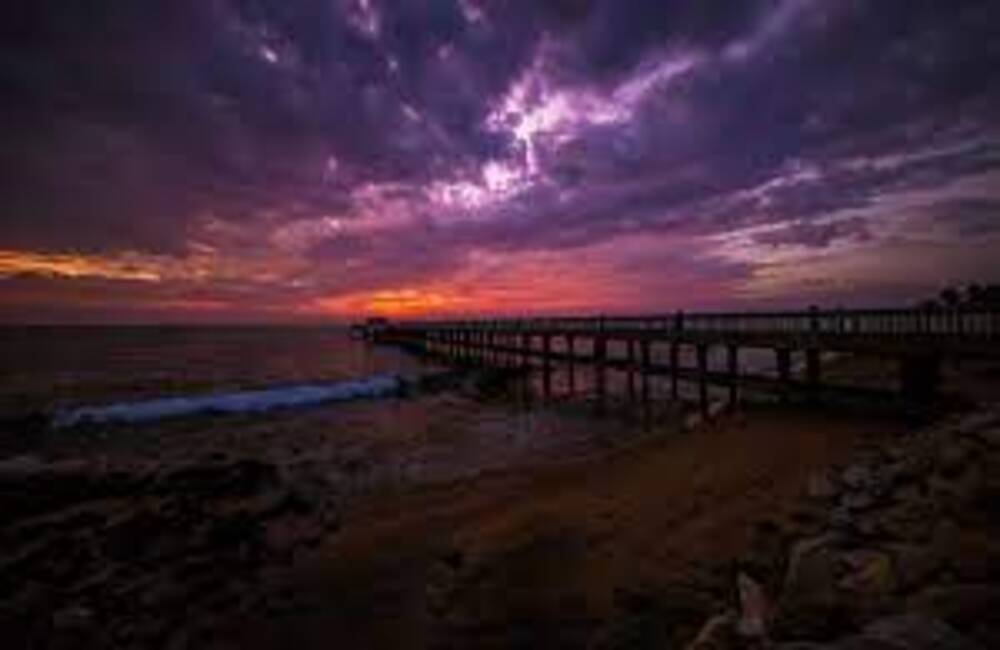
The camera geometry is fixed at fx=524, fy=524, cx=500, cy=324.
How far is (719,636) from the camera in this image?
11.9ft

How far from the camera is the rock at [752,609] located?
3.56 metres

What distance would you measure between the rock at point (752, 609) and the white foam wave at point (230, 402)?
816 inches

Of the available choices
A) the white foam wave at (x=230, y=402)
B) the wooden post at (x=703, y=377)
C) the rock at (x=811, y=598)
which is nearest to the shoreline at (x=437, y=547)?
the rock at (x=811, y=598)

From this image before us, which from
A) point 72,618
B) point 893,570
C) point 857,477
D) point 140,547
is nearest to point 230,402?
point 140,547

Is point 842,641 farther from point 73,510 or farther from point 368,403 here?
point 368,403

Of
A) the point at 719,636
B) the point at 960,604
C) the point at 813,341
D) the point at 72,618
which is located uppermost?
the point at 813,341

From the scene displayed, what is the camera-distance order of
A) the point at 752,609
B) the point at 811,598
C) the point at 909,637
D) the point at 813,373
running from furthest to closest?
the point at 813,373 → the point at 752,609 → the point at 811,598 → the point at 909,637

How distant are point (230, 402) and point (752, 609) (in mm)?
23498

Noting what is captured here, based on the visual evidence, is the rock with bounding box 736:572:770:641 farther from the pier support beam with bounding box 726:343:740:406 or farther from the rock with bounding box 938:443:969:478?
the pier support beam with bounding box 726:343:740:406

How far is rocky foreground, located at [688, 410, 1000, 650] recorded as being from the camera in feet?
9.49

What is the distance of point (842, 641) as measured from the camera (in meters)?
2.79

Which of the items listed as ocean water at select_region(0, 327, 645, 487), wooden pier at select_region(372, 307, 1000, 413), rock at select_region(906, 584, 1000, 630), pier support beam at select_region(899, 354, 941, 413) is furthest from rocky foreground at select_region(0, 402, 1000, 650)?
ocean water at select_region(0, 327, 645, 487)

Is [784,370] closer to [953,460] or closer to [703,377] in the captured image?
[703,377]

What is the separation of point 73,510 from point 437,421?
10663 millimetres
